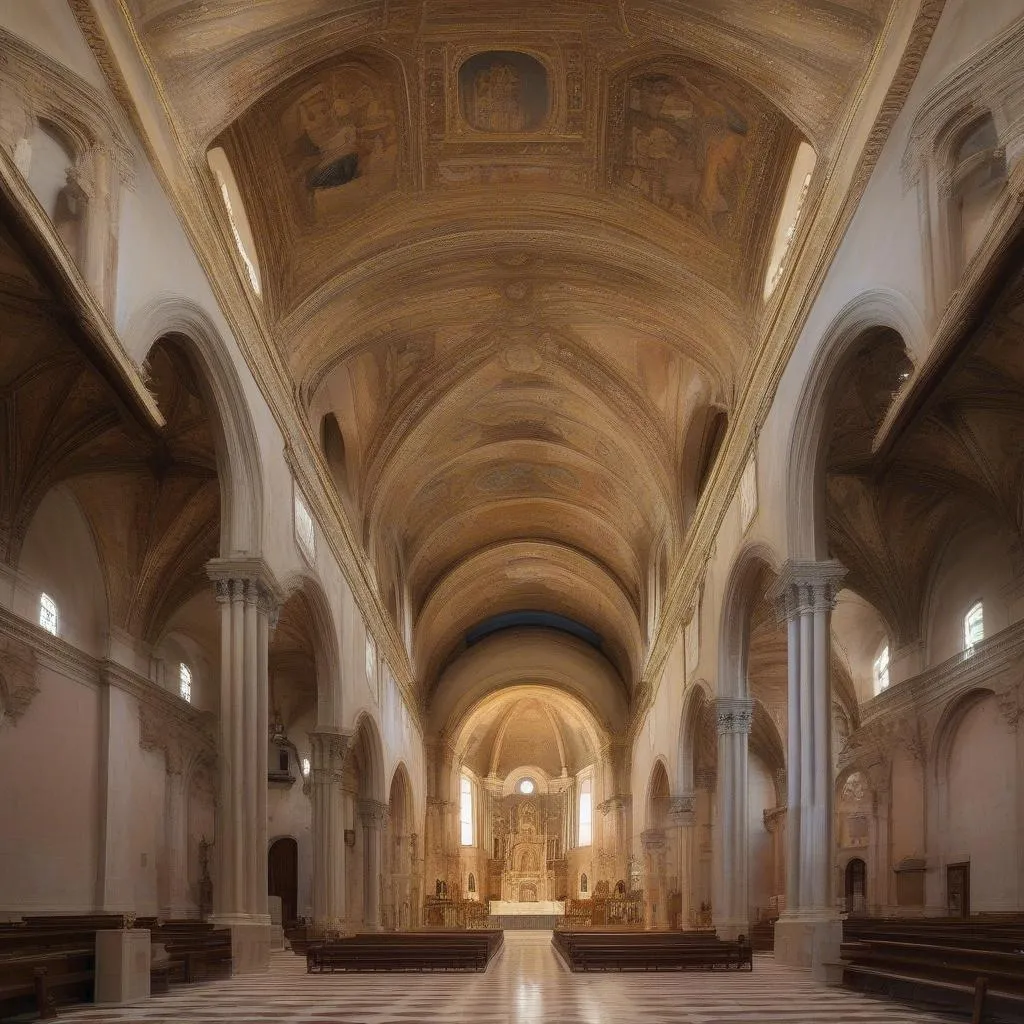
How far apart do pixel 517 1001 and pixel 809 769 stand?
19.8 feet

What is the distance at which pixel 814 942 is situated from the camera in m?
16.8

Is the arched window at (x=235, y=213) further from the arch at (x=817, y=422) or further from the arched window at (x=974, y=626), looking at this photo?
the arched window at (x=974, y=626)

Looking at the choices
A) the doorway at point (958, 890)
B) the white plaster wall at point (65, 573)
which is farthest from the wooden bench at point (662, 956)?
the white plaster wall at point (65, 573)

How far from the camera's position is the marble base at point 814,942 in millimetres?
16516

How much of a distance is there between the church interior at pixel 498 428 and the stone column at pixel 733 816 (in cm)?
9

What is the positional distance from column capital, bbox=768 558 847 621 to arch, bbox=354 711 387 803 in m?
15.1

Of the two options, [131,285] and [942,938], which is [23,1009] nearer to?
[131,285]

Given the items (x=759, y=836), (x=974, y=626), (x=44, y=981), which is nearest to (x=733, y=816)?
(x=974, y=626)

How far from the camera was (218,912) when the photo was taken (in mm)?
17422

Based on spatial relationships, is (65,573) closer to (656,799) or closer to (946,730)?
(946,730)

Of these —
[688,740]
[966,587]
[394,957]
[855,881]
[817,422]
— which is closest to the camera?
[817,422]

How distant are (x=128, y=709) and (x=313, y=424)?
6.44 m

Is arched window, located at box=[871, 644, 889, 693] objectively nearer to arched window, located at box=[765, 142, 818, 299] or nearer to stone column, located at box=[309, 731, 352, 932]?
arched window, located at box=[765, 142, 818, 299]

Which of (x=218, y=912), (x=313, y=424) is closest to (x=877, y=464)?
(x=313, y=424)
